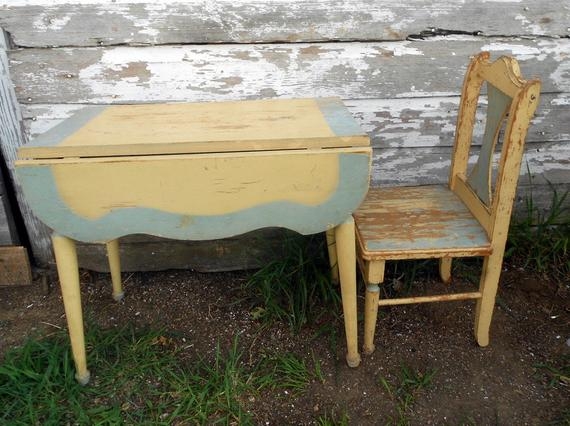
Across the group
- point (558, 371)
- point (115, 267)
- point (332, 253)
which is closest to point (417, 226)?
point (332, 253)

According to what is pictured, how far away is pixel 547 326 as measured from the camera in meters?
2.17

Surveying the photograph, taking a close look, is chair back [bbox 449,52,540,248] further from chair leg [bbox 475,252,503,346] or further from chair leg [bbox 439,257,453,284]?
chair leg [bbox 439,257,453,284]

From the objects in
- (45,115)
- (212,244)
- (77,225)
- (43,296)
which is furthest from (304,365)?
(45,115)

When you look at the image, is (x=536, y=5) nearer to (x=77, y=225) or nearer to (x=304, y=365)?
(x=304, y=365)

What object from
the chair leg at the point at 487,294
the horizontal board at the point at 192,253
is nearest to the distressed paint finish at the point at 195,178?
the chair leg at the point at 487,294

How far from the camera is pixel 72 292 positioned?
173 cm

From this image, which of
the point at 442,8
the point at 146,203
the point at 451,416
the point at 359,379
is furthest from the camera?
the point at 442,8

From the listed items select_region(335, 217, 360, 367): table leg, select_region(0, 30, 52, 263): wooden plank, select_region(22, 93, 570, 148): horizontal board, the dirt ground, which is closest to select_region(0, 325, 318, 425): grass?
the dirt ground

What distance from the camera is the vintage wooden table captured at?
4.96 ft

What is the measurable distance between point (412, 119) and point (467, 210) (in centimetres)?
54

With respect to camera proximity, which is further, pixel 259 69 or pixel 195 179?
pixel 259 69

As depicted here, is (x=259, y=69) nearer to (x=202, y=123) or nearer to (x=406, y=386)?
A: (x=202, y=123)

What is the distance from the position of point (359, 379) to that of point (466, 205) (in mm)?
763

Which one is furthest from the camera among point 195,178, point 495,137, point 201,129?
point 495,137
